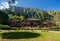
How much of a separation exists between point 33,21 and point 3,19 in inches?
541

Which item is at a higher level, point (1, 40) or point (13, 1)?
point (13, 1)

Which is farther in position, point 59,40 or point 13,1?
point 13,1

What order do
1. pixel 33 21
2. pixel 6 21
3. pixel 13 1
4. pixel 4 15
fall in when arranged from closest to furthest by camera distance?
pixel 13 1 → pixel 6 21 → pixel 4 15 → pixel 33 21

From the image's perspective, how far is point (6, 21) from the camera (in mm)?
57156

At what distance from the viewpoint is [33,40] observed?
60.7 feet

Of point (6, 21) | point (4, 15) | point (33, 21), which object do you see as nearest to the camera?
point (6, 21)

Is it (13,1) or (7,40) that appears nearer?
(7,40)

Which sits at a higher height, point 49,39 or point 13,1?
point 13,1

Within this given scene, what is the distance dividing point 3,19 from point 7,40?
41.5 m

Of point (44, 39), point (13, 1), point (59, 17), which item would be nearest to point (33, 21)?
point (59, 17)

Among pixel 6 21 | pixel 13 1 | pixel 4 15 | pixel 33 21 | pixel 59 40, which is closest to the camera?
pixel 59 40

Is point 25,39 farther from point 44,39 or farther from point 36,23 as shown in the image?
point 36,23

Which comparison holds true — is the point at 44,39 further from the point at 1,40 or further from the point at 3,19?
the point at 3,19

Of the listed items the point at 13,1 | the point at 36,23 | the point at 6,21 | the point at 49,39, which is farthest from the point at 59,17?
the point at 49,39
